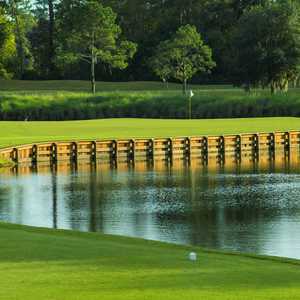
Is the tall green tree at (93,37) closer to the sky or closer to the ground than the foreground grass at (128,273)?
closer to the sky

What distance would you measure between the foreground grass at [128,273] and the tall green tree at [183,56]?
321 ft

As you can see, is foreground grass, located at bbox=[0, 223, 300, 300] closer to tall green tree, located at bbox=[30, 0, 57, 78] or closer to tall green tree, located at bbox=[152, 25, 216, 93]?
tall green tree, located at bbox=[152, 25, 216, 93]

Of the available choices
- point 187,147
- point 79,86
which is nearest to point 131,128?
Answer: point 187,147

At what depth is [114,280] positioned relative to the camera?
45.9 feet

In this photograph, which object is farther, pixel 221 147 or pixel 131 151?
pixel 221 147

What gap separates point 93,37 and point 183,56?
10863mm

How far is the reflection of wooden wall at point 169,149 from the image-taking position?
198ft

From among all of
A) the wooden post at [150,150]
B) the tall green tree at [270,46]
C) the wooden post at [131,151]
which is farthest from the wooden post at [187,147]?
the tall green tree at [270,46]

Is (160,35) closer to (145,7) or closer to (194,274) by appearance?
(145,7)

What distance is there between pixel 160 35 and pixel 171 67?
492 inches

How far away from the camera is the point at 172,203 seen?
1458 inches

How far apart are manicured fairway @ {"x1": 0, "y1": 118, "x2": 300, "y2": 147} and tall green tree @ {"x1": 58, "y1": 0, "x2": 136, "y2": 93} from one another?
32.3 metres

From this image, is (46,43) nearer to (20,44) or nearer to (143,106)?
(20,44)

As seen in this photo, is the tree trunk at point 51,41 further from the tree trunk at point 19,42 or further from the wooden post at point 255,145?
the wooden post at point 255,145
